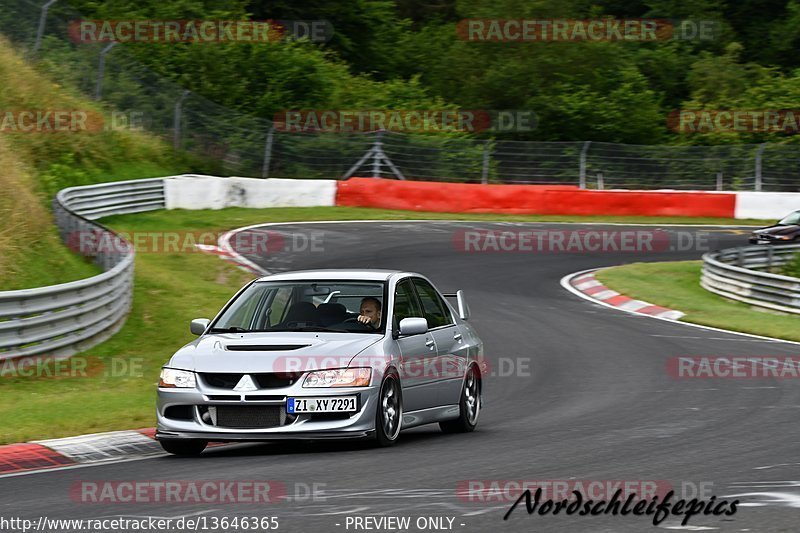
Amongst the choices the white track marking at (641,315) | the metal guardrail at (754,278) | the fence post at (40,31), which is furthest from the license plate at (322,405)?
the fence post at (40,31)

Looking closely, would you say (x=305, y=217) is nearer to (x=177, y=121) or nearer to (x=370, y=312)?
(x=177, y=121)

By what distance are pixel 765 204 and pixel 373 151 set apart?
11.4m

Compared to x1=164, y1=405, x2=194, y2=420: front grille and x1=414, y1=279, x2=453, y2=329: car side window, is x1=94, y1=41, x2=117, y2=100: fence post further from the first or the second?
x1=164, y1=405, x2=194, y2=420: front grille

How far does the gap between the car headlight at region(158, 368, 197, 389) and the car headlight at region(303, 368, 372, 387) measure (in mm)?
845

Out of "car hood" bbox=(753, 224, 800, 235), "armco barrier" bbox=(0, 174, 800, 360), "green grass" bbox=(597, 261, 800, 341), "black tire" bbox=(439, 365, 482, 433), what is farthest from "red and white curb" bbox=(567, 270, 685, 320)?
"black tire" bbox=(439, 365, 482, 433)

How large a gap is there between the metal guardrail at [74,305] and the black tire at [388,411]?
6079 millimetres

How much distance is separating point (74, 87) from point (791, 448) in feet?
96.0

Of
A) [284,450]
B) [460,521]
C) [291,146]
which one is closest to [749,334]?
[284,450]

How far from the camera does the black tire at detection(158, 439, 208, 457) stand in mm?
9664

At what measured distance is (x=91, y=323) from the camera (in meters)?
Result: 16.4

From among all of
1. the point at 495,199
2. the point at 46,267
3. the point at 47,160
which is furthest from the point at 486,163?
the point at 46,267

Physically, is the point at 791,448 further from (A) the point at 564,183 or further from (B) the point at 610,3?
(B) the point at 610,3

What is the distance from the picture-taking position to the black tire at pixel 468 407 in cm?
1133

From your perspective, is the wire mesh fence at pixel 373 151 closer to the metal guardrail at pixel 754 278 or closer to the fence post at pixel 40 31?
the fence post at pixel 40 31
